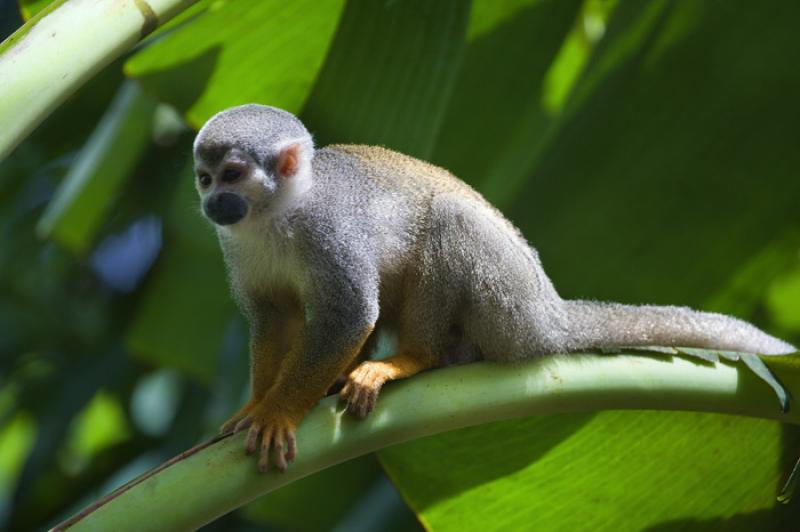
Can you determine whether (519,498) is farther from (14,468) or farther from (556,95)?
(14,468)

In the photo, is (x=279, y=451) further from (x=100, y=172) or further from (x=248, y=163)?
(x=100, y=172)

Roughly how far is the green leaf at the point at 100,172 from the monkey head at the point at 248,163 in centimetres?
84

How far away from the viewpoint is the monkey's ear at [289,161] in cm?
262

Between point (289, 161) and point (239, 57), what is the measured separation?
472 mm

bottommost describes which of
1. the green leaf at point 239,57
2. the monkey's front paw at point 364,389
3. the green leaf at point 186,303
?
the green leaf at point 186,303

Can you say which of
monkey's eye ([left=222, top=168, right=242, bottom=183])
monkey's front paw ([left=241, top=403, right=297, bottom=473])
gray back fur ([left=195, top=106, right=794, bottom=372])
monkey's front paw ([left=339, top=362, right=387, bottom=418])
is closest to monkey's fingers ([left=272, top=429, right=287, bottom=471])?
monkey's front paw ([left=241, top=403, right=297, bottom=473])

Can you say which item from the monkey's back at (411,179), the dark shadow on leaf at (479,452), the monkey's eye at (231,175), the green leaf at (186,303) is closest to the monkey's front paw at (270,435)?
the dark shadow on leaf at (479,452)

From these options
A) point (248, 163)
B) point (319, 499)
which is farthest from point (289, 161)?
point (319, 499)

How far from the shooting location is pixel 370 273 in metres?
2.61

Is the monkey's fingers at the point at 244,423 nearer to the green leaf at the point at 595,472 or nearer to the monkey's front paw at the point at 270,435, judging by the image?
the monkey's front paw at the point at 270,435

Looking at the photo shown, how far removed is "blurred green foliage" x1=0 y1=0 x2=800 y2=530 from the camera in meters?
2.64

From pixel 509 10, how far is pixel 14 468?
9.24ft

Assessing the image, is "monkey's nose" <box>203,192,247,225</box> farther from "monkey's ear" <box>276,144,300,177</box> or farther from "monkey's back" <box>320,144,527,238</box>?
"monkey's back" <box>320,144,527,238</box>

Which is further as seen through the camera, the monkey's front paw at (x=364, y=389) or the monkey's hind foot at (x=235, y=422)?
the monkey's hind foot at (x=235, y=422)
